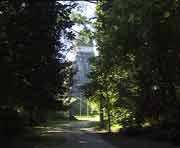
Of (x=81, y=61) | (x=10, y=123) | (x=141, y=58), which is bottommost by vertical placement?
(x=10, y=123)

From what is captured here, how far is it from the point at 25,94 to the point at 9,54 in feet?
13.7

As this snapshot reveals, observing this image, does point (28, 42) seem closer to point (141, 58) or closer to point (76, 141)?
point (141, 58)

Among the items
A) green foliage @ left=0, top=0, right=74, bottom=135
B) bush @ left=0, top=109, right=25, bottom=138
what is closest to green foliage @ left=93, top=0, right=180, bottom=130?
green foliage @ left=0, top=0, right=74, bottom=135

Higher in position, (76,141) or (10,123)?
(10,123)

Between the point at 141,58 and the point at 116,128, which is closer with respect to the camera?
the point at 141,58

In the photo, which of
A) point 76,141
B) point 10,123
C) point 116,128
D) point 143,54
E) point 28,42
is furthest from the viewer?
point 116,128

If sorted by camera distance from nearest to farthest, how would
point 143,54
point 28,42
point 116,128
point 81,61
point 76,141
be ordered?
point 28,42 → point 143,54 → point 76,141 → point 116,128 → point 81,61

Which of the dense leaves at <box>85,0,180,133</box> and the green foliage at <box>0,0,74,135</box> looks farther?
the green foliage at <box>0,0,74,135</box>

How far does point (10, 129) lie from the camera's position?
2973 cm

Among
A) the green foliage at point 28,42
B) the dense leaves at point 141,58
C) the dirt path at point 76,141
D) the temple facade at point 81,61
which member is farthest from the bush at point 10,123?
the green foliage at point 28,42

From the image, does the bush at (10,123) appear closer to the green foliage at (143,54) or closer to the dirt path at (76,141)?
the dirt path at (76,141)

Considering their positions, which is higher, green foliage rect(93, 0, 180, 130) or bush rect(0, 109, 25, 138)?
green foliage rect(93, 0, 180, 130)

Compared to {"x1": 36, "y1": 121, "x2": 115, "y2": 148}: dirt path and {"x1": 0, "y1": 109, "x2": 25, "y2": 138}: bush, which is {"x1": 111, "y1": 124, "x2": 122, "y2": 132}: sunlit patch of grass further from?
{"x1": 0, "y1": 109, "x2": 25, "y2": 138}: bush

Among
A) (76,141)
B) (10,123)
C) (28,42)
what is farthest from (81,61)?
(28,42)
